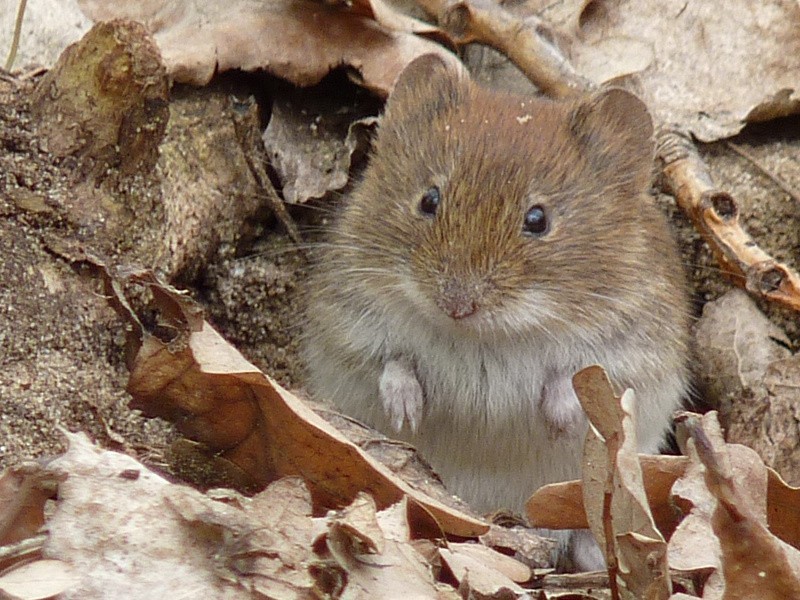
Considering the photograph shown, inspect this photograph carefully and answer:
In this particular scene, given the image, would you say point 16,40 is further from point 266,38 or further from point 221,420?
point 221,420

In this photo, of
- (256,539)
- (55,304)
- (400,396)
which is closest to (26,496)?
(256,539)

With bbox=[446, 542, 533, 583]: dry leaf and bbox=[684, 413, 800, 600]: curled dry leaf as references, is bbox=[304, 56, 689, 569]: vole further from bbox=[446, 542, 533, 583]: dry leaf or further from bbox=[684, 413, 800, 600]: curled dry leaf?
bbox=[684, 413, 800, 600]: curled dry leaf

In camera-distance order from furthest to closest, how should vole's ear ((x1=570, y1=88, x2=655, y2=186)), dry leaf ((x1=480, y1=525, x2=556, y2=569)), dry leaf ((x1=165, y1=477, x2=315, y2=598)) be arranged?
vole's ear ((x1=570, y1=88, x2=655, y2=186)) → dry leaf ((x1=480, y1=525, x2=556, y2=569)) → dry leaf ((x1=165, y1=477, x2=315, y2=598))

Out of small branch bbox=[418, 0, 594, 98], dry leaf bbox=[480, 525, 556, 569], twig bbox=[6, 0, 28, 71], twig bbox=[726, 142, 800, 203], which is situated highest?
small branch bbox=[418, 0, 594, 98]

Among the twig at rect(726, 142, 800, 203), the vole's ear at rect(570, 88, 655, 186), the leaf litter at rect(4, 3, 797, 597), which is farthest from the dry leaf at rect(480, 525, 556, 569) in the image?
the twig at rect(726, 142, 800, 203)

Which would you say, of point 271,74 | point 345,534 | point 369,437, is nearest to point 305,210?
point 271,74

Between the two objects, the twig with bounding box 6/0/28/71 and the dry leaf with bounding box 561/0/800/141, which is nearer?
the twig with bounding box 6/0/28/71

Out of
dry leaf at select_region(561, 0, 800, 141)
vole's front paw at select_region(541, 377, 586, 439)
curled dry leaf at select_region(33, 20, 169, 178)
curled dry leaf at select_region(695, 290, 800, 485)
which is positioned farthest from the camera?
dry leaf at select_region(561, 0, 800, 141)
